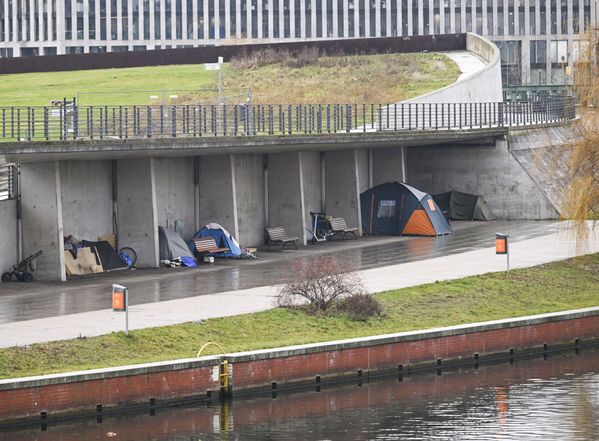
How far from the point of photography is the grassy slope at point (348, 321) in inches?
1227

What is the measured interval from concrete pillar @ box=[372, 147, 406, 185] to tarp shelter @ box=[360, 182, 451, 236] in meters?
3.51

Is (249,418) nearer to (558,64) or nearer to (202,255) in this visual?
(202,255)

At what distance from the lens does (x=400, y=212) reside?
6125 centimetres

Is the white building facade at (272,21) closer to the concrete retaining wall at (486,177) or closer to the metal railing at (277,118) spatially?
the metal railing at (277,118)

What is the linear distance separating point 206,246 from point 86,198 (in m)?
4.90

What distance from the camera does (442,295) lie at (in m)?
41.7

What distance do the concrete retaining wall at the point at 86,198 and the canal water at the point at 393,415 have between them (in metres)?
16.1

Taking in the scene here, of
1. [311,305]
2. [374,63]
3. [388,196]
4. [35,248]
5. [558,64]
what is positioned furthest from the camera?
[558,64]

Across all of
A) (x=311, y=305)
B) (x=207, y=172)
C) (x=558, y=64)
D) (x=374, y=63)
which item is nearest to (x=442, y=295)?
(x=311, y=305)

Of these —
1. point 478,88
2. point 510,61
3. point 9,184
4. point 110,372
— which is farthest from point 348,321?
point 510,61

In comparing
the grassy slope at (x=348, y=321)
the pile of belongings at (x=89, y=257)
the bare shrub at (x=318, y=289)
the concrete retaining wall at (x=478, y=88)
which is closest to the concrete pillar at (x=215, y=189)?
the pile of belongings at (x=89, y=257)

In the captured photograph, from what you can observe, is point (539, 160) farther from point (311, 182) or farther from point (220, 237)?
point (220, 237)

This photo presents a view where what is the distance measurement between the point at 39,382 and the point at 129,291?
13263 millimetres

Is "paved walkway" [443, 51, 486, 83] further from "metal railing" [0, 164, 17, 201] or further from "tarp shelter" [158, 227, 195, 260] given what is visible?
"metal railing" [0, 164, 17, 201]
